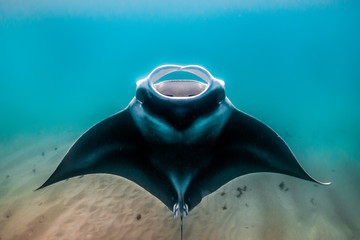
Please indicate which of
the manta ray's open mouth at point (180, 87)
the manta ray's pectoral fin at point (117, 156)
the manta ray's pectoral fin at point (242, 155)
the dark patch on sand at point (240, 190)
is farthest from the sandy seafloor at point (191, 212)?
the manta ray's open mouth at point (180, 87)

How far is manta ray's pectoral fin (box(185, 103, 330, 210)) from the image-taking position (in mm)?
1682

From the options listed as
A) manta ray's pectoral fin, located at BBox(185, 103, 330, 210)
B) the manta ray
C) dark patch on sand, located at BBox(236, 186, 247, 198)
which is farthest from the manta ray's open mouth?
dark patch on sand, located at BBox(236, 186, 247, 198)

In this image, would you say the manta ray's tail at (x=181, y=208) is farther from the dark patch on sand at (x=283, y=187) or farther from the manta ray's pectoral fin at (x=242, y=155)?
the dark patch on sand at (x=283, y=187)

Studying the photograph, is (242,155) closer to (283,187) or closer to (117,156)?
(117,156)

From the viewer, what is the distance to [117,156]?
191cm

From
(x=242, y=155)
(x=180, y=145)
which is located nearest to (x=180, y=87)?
(x=180, y=145)

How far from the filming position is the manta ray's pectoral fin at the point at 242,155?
5.52ft

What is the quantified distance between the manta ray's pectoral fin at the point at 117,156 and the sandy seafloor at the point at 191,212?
2278mm

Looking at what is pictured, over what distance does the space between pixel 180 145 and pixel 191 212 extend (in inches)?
130

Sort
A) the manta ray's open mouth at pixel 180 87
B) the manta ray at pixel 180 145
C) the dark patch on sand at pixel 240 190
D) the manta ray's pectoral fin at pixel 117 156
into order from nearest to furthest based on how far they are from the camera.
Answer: the manta ray at pixel 180 145, the manta ray's pectoral fin at pixel 117 156, the manta ray's open mouth at pixel 180 87, the dark patch on sand at pixel 240 190

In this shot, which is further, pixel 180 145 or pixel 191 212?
pixel 191 212

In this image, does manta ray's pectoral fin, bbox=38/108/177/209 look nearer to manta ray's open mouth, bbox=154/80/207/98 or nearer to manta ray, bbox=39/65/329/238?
manta ray, bbox=39/65/329/238

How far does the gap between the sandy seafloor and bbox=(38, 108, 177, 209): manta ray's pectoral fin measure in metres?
2.28

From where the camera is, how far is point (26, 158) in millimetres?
7996
